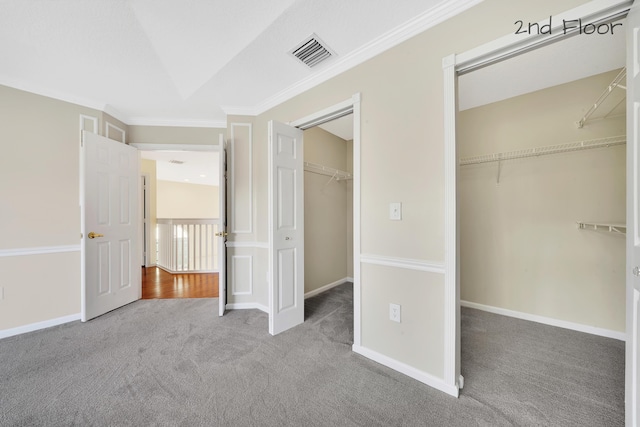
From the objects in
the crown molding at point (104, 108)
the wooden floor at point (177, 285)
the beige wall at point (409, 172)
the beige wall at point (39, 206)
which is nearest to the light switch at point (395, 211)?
the beige wall at point (409, 172)

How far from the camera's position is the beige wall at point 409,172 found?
1.50 meters

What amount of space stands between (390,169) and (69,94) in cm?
351

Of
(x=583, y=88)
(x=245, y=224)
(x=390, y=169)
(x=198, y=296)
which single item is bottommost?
(x=198, y=296)

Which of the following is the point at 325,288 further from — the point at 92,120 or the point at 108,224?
the point at 92,120

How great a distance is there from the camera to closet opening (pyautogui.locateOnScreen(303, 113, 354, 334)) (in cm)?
336

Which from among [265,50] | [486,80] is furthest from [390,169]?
[486,80]

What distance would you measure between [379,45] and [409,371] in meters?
2.41

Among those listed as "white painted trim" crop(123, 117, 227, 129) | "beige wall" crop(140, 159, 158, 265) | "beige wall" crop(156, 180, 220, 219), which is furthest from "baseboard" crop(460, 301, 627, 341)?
"beige wall" crop(156, 180, 220, 219)

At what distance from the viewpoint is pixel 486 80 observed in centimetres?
234

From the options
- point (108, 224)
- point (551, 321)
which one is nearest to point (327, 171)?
point (108, 224)

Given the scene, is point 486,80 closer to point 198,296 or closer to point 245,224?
point 245,224

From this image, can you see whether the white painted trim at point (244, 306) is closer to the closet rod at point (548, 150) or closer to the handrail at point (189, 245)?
the handrail at point (189, 245)

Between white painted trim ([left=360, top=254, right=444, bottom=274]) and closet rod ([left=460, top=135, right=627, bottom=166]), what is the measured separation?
1.82 meters

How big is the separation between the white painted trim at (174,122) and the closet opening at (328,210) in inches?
50.9
